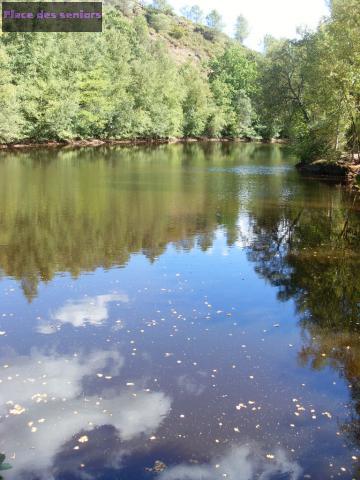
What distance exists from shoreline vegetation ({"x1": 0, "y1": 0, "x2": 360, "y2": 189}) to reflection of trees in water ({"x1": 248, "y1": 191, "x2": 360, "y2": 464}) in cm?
1589

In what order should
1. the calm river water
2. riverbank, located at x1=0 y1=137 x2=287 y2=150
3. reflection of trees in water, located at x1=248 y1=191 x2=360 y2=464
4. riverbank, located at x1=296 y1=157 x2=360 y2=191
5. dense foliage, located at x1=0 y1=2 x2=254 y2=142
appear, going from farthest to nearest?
riverbank, located at x1=0 y1=137 x2=287 y2=150
dense foliage, located at x1=0 y1=2 x2=254 y2=142
riverbank, located at x1=296 y1=157 x2=360 y2=191
reflection of trees in water, located at x1=248 y1=191 x2=360 y2=464
the calm river water

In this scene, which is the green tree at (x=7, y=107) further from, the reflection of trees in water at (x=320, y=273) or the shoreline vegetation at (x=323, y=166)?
the reflection of trees in water at (x=320, y=273)

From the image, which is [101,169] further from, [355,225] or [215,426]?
[215,426]

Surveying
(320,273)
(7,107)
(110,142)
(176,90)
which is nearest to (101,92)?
(110,142)

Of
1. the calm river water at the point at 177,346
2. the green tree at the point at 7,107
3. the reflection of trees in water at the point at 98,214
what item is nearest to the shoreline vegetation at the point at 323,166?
the green tree at the point at 7,107

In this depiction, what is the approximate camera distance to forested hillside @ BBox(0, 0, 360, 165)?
41469 mm

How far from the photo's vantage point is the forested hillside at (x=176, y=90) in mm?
41469

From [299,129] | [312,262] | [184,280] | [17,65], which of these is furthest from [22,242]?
[17,65]

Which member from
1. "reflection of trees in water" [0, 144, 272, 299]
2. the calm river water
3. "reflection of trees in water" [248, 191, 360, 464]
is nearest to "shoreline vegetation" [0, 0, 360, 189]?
"reflection of trees in water" [0, 144, 272, 299]

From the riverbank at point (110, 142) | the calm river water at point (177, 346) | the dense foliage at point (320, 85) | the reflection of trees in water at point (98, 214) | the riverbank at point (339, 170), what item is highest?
the dense foliage at point (320, 85)

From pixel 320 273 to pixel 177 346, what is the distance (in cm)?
766

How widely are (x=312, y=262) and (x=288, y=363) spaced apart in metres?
8.16

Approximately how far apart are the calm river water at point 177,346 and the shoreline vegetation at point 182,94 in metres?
20.7

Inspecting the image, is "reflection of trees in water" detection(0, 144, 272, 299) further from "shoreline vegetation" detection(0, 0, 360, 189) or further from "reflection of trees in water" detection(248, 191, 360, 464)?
"shoreline vegetation" detection(0, 0, 360, 189)
